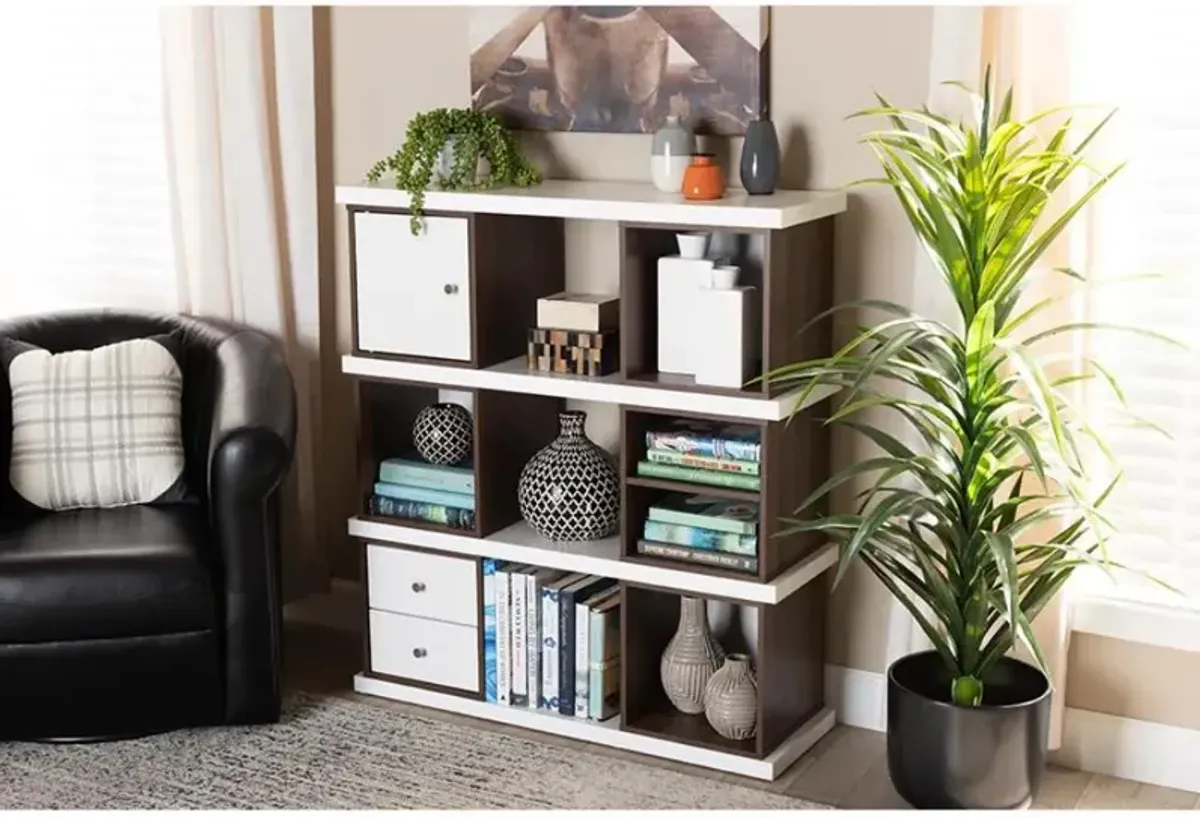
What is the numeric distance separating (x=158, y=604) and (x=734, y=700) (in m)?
1.17

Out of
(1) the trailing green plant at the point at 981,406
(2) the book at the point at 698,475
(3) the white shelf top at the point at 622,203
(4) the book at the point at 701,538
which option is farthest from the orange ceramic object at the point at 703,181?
(4) the book at the point at 701,538

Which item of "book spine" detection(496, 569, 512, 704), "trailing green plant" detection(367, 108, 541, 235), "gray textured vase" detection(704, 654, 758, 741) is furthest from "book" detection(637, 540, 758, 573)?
"trailing green plant" detection(367, 108, 541, 235)

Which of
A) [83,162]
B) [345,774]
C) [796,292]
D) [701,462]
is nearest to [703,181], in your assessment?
[796,292]

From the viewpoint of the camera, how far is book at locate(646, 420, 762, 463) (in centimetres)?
328

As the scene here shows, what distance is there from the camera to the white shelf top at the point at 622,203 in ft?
10.4

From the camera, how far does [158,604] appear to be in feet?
11.2

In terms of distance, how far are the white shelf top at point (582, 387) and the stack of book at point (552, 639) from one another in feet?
1.35

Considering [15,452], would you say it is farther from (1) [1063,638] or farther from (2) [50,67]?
(1) [1063,638]

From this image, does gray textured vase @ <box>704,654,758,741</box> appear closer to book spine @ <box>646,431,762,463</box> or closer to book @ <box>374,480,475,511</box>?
book spine @ <box>646,431,762,463</box>

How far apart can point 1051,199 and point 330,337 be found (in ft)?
5.83

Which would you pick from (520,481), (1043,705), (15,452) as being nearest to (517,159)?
(520,481)

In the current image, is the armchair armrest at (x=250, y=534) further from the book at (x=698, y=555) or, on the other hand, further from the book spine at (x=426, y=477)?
the book at (x=698, y=555)

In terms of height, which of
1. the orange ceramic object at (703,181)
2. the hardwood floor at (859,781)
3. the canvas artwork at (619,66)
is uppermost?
the canvas artwork at (619,66)

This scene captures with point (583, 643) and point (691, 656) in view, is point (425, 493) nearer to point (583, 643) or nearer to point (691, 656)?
point (583, 643)
